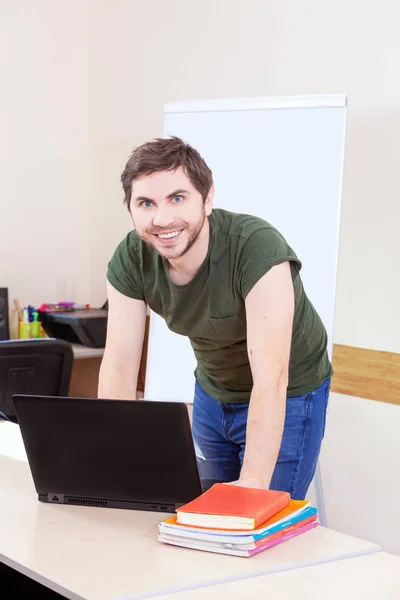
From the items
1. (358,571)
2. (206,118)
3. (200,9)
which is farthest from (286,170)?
(358,571)

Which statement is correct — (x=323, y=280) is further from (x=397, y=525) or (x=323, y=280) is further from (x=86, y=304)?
(x=86, y=304)

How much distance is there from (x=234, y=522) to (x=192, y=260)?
60 cm

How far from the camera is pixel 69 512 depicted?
158 cm

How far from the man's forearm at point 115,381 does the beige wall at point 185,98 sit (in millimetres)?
1506

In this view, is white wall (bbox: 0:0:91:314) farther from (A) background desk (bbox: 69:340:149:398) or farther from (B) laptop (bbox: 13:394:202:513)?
(B) laptop (bbox: 13:394:202:513)

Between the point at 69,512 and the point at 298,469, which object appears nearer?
the point at 69,512

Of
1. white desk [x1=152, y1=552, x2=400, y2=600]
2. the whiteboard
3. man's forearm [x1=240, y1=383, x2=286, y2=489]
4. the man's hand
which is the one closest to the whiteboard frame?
the whiteboard

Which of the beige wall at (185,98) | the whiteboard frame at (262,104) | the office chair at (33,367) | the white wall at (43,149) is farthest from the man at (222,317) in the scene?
the white wall at (43,149)

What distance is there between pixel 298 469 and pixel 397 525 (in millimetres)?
1367

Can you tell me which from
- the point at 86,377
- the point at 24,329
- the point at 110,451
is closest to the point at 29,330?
the point at 24,329

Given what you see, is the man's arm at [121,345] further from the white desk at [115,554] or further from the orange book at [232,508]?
the orange book at [232,508]

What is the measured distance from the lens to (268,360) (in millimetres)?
1597

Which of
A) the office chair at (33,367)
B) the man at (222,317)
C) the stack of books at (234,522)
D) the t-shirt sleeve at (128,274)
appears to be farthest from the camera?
the office chair at (33,367)

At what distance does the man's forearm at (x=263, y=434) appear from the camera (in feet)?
5.10
